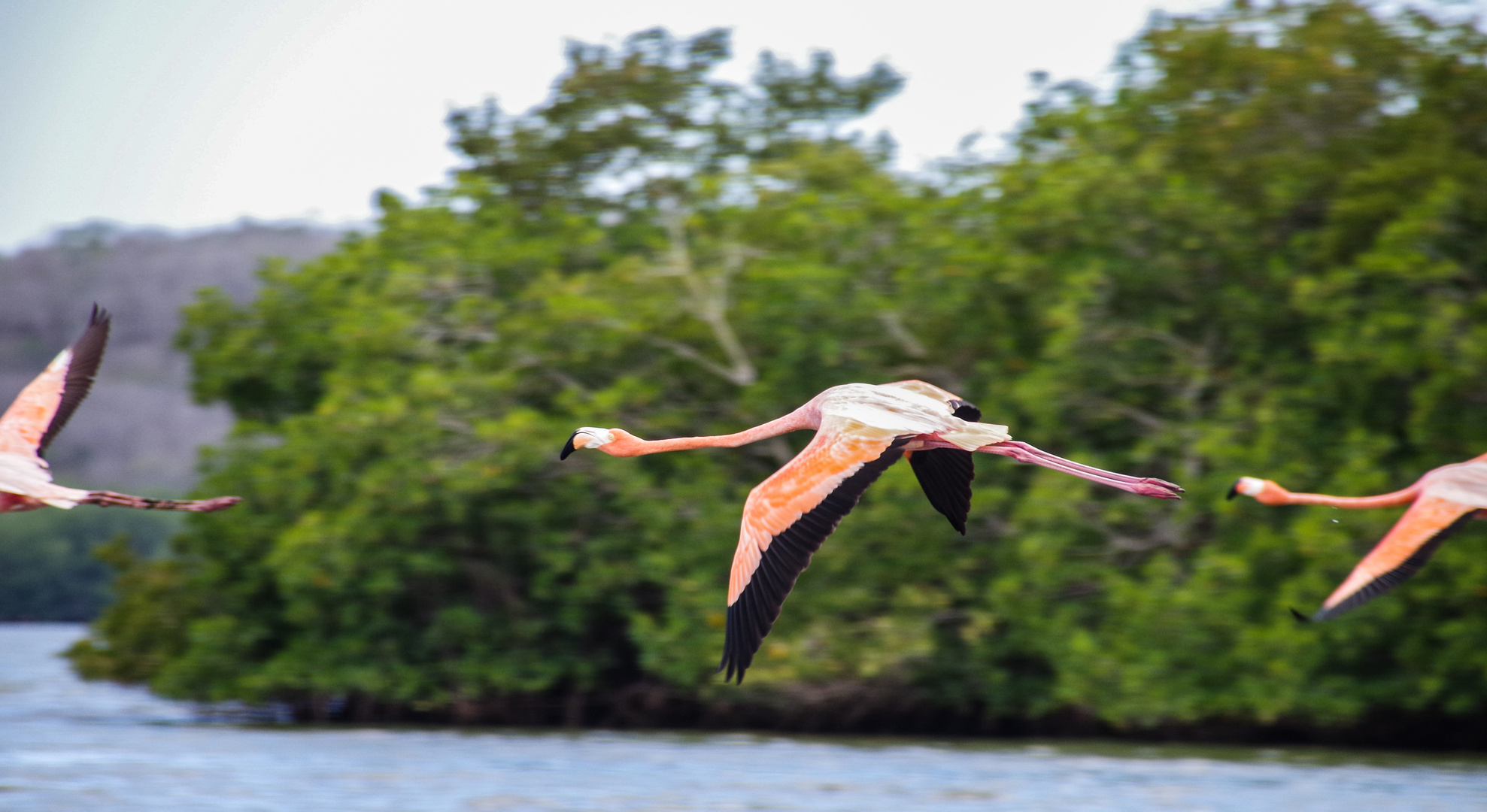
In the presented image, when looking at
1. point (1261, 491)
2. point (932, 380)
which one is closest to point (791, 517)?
point (1261, 491)

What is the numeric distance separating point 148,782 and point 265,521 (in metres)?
3.81

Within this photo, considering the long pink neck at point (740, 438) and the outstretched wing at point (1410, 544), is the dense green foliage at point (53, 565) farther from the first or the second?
the outstretched wing at point (1410, 544)

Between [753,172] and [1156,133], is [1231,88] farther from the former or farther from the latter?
[753,172]

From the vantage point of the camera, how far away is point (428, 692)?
1741cm

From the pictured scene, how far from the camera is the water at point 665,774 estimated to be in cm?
1266

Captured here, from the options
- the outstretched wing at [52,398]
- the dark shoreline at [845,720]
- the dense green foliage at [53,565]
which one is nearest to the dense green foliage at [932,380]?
the dark shoreline at [845,720]

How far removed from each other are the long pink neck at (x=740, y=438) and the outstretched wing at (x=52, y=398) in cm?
365

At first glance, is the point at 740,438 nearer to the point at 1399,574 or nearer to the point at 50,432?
the point at 1399,574

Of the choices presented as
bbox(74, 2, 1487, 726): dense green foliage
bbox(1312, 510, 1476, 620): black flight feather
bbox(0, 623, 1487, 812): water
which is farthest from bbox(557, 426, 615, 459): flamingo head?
bbox(74, 2, 1487, 726): dense green foliage

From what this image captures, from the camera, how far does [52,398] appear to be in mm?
9000

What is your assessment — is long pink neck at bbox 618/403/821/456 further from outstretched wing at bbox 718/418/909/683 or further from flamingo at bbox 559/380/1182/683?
outstretched wing at bbox 718/418/909/683

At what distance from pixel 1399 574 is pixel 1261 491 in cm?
84

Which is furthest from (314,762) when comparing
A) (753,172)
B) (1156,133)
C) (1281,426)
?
(1156,133)

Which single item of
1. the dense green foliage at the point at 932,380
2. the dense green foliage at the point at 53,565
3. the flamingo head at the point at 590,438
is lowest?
the dense green foliage at the point at 53,565
